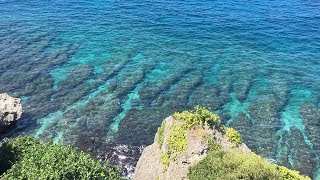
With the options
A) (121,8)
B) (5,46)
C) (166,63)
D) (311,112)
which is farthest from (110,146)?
(121,8)

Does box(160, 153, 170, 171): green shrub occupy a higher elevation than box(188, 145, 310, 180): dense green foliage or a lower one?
lower

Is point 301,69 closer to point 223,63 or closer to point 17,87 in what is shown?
point 223,63

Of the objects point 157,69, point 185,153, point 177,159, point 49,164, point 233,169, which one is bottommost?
point 157,69

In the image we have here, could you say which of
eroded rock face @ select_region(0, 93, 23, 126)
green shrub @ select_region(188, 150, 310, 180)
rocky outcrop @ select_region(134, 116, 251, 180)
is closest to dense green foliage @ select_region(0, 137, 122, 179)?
rocky outcrop @ select_region(134, 116, 251, 180)

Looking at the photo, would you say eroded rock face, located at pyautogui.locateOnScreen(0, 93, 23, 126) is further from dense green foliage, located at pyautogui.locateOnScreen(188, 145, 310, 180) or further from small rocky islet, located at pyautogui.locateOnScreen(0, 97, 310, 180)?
dense green foliage, located at pyautogui.locateOnScreen(188, 145, 310, 180)

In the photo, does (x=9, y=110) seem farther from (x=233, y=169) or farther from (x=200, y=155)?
(x=233, y=169)

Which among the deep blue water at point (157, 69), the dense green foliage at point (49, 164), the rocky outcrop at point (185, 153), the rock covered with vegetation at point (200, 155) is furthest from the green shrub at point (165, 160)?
the deep blue water at point (157, 69)

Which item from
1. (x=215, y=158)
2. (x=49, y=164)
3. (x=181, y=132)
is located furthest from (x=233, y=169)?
(x=49, y=164)

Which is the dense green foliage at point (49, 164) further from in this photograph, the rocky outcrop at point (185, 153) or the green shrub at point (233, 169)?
the green shrub at point (233, 169)
